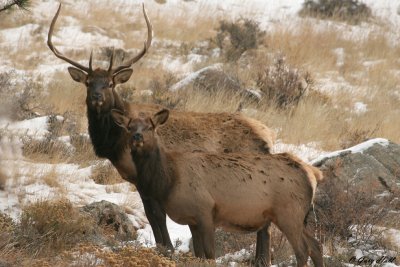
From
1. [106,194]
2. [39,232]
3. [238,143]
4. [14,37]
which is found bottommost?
[14,37]

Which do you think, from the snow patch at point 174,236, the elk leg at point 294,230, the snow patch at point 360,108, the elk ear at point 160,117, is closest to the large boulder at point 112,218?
the snow patch at point 174,236

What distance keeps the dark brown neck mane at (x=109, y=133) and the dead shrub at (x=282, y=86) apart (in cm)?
670

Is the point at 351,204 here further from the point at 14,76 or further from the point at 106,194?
the point at 14,76

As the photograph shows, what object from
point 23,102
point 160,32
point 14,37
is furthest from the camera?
point 160,32

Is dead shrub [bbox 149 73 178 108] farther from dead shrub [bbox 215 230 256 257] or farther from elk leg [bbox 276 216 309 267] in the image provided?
elk leg [bbox 276 216 309 267]

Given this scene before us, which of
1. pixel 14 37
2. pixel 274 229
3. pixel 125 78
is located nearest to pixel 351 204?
pixel 274 229

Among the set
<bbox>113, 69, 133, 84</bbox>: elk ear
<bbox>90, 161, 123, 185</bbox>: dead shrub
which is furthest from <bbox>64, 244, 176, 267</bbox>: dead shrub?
<bbox>90, 161, 123, 185</bbox>: dead shrub

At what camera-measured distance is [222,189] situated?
8125 millimetres

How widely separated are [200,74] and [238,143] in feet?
22.0

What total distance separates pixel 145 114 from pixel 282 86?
7.30m

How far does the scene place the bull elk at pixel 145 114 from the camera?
30.5 feet

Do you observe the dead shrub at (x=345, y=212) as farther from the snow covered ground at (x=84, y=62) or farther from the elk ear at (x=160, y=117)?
the elk ear at (x=160, y=117)

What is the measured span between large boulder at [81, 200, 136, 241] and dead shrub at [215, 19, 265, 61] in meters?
10.5

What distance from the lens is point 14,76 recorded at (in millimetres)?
16562
